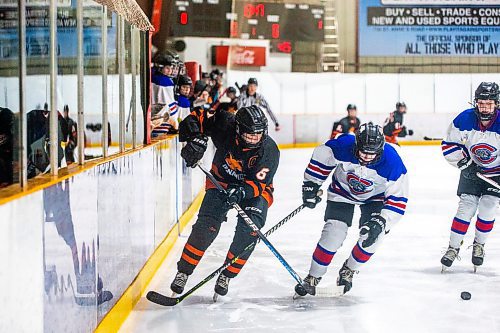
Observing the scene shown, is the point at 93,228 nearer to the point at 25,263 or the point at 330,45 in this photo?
the point at 25,263

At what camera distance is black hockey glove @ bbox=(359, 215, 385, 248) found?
12.9 ft

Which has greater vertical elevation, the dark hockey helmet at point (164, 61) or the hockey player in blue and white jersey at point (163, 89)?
the dark hockey helmet at point (164, 61)

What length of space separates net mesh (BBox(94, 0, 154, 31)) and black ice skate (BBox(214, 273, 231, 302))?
1272 millimetres

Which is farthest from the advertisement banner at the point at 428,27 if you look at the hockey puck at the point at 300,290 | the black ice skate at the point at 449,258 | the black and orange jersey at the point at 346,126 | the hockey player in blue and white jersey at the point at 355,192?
the hockey puck at the point at 300,290

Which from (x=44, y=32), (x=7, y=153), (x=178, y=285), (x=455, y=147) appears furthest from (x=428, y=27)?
(x=7, y=153)

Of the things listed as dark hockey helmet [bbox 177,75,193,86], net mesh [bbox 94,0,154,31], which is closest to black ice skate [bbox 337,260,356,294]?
net mesh [bbox 94,0,154,31]

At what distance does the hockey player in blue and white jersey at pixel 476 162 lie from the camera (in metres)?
4.73

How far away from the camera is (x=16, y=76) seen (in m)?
2.21

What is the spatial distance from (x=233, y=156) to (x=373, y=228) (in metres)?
0.71

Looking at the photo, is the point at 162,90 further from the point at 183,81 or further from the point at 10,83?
the point at 10,83

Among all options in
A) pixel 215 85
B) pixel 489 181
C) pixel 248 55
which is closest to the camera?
pixel 489 181

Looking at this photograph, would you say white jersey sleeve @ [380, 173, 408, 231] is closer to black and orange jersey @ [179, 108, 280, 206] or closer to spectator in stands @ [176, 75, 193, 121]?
black and orange jersey @ [179, 108, 280, 206]

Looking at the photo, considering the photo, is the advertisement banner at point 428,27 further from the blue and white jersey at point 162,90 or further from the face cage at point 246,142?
the face cage at point 246,142

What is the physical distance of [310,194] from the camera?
13.3 feet
